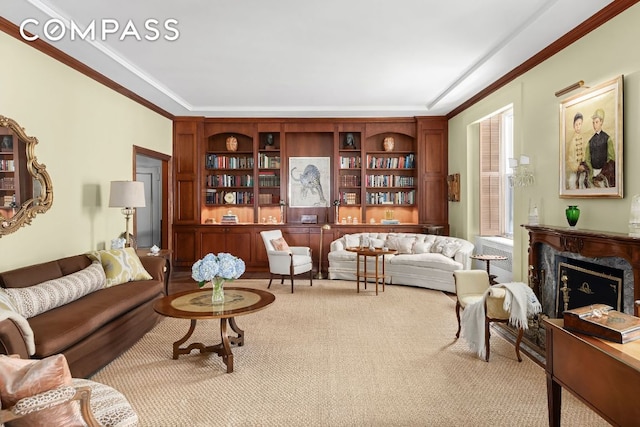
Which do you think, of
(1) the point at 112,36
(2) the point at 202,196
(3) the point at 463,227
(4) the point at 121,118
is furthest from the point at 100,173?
(3) the point at 463,227

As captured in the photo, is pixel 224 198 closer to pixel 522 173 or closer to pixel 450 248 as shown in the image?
pixel 450 248

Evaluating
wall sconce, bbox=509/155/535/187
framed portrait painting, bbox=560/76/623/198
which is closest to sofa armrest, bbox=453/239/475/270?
wall sconce, bbox=509/155/535/187

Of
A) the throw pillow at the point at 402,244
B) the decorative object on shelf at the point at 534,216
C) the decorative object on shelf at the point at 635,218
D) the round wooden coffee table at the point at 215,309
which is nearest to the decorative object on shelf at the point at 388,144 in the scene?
the throw pillow at the point at 402,244

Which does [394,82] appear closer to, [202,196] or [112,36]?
[112,36]

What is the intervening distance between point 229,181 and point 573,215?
615 centimetres

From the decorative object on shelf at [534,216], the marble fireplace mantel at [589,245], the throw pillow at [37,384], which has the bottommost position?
the throw pillow at [37,384]

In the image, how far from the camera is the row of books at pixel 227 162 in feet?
27.1

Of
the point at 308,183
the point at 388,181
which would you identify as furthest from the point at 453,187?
the point at 308,183

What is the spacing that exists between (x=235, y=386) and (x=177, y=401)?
1.42 ft

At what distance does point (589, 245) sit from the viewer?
3457 mm

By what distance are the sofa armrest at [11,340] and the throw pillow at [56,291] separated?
A: 617 millimetres

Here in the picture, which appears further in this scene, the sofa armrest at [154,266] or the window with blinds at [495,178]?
the window with blinds at [495,178]

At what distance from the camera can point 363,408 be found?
2807 millimetres

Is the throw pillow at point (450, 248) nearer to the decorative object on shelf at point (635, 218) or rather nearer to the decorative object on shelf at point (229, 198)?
the decorative object on shelf at point (635, 218)
